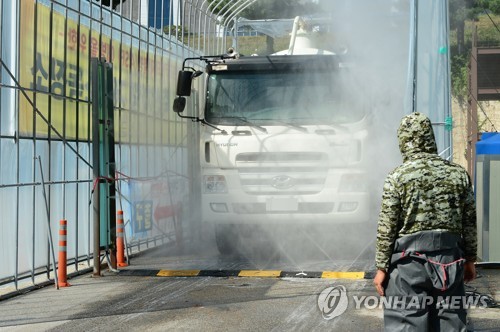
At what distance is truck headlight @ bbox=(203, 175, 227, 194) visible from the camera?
1142 centimetres

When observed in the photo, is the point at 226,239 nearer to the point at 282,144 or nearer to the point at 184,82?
the point at 282,144

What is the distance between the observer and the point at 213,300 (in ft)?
27.6

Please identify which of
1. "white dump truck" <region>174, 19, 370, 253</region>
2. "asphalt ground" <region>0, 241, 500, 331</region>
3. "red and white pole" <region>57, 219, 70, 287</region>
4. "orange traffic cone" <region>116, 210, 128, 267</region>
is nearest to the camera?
"asphalt ground" <region>0, 241, 500, 331</region>

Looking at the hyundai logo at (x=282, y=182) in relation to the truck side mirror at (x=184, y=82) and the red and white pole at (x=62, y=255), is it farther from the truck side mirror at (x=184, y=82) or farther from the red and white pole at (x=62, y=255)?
the red and white pole at (x=62, y=255)

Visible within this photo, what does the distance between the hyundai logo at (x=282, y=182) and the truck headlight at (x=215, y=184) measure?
0.75 meters

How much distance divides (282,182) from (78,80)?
324cm

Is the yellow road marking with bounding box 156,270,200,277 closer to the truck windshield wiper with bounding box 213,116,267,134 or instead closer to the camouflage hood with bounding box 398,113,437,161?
the truck windshield wiper with bounding box 213,116,267,134

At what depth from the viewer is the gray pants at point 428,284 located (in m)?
4.57

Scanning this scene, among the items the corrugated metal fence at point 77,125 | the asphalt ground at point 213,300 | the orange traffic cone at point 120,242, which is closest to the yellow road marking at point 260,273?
the asphalt ground at point 213,300

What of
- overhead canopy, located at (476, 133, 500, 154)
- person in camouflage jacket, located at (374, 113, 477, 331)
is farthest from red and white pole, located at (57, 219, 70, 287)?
person in camouflage jacket, located at (374, 113, 477, 331)

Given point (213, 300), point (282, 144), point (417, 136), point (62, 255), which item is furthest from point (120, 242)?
point (417, 136)

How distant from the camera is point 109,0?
12453mm

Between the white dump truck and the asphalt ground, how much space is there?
765 millimetres

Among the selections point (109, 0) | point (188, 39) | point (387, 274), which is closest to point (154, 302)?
point (387, 274)
